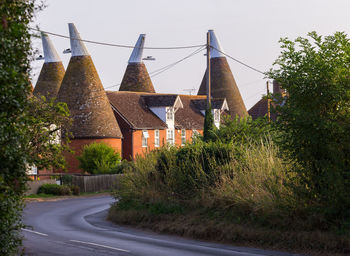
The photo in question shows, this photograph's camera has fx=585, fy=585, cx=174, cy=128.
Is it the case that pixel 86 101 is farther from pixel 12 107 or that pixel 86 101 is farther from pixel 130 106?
pixel 12 107

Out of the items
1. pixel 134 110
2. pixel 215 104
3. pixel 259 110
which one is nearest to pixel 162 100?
pixel 134 110

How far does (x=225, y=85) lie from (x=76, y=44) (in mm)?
22775

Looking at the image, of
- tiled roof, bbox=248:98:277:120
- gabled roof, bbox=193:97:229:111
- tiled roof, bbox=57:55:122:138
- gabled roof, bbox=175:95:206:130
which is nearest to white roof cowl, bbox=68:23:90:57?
tiled roof, bbox=57:55:122:138

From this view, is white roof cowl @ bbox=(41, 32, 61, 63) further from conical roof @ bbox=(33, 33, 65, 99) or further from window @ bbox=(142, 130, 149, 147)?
window @ bbox=(142, 130, 149, 147)

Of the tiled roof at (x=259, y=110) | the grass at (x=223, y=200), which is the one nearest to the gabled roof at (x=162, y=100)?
the tiled roof at (x=259, y=110)

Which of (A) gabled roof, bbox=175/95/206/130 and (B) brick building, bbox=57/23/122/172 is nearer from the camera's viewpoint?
(B) brick building, bbox=57/23/122/172

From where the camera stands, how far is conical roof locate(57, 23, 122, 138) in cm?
4750

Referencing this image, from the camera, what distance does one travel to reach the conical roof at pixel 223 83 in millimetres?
67500

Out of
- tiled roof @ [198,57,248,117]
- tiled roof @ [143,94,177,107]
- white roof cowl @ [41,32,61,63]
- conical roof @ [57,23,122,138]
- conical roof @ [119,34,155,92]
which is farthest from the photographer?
tiled roof @ [198,57,248,117]

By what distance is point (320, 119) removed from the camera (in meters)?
12.7

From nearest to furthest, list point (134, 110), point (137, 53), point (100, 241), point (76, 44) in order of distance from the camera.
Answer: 1. point (100, 241)
2. point (76, 44)
3. point (134, 110)
4. point (137, 53)

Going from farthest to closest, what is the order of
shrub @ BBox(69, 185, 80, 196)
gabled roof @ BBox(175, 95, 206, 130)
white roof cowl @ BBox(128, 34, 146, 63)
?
white roof cowl @ BBox(128, 34, 146, 63) → gabled roof @ BBox(175, 95, 206, 130) → shrub @ BBox(69, 185, 80, 196)

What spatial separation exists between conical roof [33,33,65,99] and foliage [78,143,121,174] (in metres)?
15.9

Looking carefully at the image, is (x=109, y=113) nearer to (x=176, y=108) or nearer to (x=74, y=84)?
(x=74, y=84)
